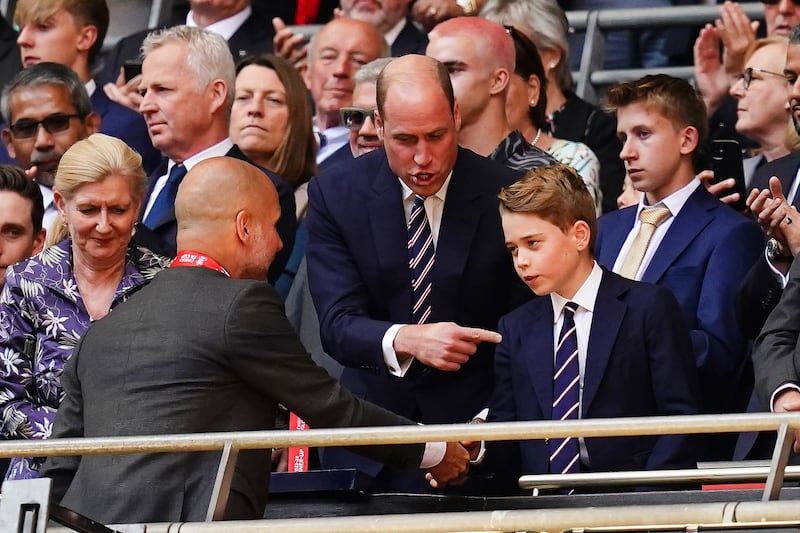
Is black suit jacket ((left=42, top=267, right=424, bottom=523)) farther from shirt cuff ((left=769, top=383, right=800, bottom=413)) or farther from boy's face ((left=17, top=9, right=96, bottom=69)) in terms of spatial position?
boy's face ((left=17, top=9, right=96, bottom=69))

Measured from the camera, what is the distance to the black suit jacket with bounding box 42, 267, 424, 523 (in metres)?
4.90

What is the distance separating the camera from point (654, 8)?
9133 millimetres

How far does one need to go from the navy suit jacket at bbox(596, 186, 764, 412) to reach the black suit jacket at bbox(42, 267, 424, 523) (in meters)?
1.72

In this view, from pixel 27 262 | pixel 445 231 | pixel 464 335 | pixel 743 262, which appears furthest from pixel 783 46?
pixel 27 262

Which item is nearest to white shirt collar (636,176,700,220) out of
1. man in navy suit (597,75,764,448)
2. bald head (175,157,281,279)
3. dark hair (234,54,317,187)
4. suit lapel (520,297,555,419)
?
man in navy suit (597,75,764,448)

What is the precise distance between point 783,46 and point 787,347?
2.43 meters

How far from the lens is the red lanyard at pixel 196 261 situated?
520cm

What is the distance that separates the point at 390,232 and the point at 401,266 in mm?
142

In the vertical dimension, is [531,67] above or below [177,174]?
above

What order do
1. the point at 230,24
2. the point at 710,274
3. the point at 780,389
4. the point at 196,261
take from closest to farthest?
the point at 196,261 → the point at 780,389 → the point at 710,274 → the point at 230,24

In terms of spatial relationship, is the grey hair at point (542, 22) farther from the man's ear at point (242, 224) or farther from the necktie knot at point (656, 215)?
the man's ear at point (242, 224)

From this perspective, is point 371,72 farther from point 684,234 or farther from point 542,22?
point 684,234

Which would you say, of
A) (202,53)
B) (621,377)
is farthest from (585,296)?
(202,53)

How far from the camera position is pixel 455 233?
619cm
